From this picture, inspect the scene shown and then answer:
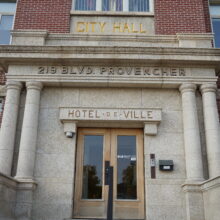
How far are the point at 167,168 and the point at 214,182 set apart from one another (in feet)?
5.19

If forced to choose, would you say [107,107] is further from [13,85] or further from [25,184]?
[25,184]

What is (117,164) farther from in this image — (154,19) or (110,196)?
(154,19)

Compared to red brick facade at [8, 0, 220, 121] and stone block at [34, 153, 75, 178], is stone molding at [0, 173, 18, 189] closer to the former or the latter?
stone block at [34, 153, 75, 178]

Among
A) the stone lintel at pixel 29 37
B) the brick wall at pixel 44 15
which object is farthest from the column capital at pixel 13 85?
the brick wall at pixel 44 15

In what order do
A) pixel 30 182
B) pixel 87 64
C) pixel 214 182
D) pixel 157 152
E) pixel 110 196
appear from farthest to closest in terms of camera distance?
pixel 87 64 → pixel 157 152 → pixel 30 182 → pixel 214 182 → pixel 110 196

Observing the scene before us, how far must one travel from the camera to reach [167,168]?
790 cm

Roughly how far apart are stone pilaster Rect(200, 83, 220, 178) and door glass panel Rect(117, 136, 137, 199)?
1.91 m

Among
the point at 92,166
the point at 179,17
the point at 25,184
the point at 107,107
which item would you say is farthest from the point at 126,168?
the point at 179,17

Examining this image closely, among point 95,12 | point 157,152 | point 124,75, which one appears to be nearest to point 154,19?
point 95,12

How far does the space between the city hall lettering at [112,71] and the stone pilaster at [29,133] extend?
567 millimetres

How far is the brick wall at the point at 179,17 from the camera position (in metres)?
9.55

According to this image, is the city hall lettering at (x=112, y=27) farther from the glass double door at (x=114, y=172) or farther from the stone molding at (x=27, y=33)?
the glass double door at (x=114, y=172)

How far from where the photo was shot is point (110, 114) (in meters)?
8.37

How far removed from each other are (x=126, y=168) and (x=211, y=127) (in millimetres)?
2410
